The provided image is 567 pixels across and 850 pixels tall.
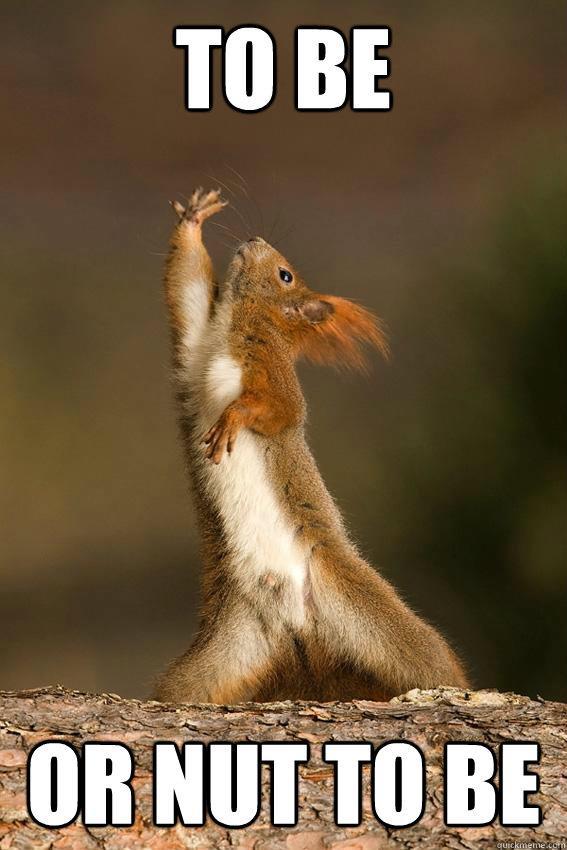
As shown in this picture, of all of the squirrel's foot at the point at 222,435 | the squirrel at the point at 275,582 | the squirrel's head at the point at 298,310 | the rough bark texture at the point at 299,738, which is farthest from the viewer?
the squirrel's head at the point at 298,310

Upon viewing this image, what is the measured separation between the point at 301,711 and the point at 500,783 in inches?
19.5

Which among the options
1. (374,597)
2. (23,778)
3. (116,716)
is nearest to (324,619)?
(374,597)

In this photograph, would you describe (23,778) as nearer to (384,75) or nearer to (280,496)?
(280,496)

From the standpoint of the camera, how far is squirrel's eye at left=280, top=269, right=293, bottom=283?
12.9 feet

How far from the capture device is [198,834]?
258 centimetres

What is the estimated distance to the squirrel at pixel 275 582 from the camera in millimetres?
3381

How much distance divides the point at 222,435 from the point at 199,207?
96cm

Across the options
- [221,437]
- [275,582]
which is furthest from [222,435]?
[275,582]

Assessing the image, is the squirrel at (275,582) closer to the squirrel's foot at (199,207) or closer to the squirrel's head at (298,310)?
the squirrel's head at (298,310)

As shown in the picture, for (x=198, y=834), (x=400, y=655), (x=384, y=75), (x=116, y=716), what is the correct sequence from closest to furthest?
(x=198, y=834) → (x=116, y=716) → (x=400, y=655) → (x=384, y=75)

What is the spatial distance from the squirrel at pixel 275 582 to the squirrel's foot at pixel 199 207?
1.83 ft

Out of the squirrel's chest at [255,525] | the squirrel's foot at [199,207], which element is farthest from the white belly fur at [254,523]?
the squirrel's foot at [199,207]

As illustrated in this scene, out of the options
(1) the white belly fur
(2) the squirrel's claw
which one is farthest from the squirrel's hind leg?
(2) the squirrel's claw

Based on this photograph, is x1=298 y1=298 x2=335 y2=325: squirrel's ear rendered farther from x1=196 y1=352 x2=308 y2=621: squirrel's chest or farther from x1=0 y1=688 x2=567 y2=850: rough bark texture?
x1=0 y1=688 x2=567 y2=850: rough bark texture
